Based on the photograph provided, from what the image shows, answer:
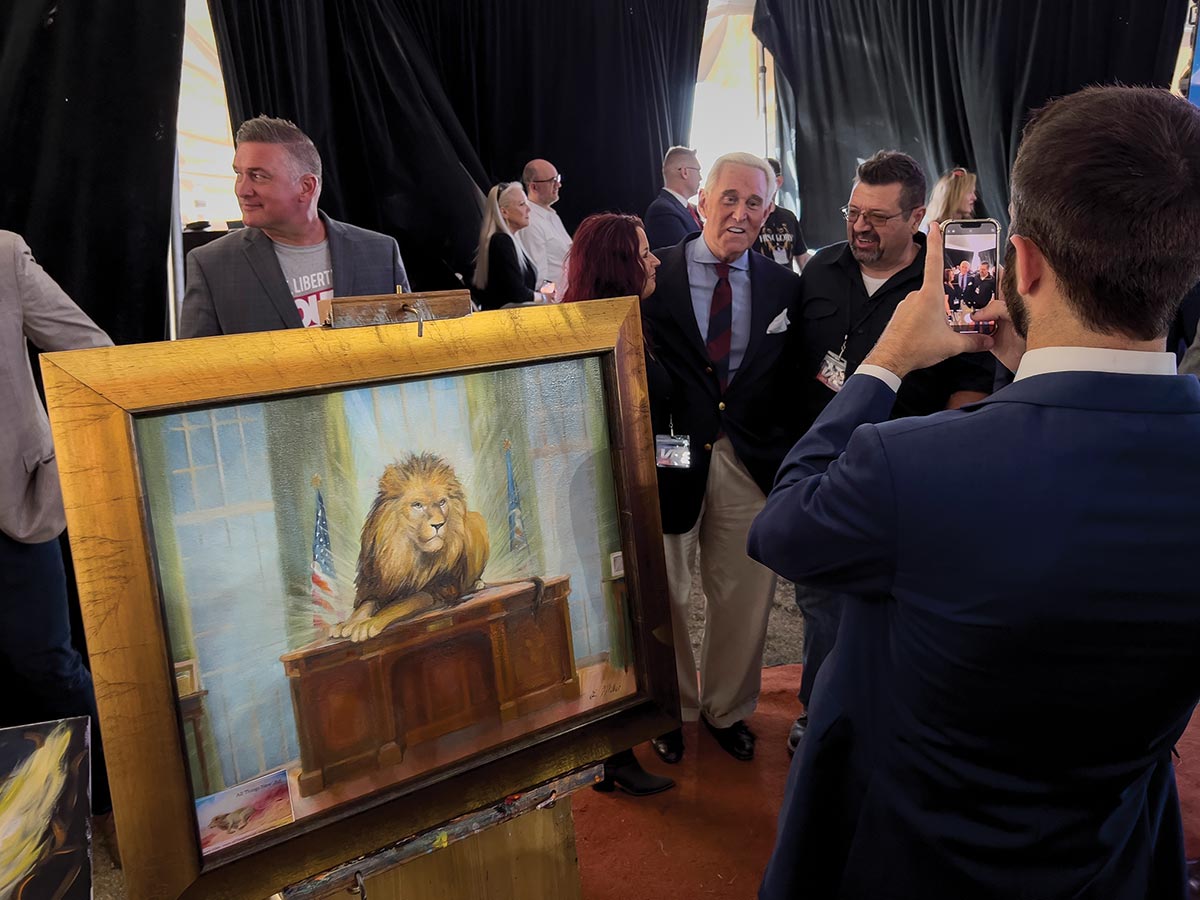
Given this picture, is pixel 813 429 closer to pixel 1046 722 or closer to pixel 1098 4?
pixel 1046 722

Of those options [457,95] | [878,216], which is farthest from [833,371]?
[457,95]

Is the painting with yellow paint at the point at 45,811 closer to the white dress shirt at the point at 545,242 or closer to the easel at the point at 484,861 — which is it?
the easel at the point at 484,861

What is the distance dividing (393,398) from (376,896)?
74cm

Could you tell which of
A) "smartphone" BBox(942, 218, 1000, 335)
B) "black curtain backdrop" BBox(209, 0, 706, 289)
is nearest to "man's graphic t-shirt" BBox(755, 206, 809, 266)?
"black curtain backdrop" BBox(209, 0, 706, 289)

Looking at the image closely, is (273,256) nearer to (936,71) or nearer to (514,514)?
(514,514)

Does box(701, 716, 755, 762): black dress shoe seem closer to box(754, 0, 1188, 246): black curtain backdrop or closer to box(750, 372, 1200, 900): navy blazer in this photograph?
box(750, 372, 1200, 900): navy blazer

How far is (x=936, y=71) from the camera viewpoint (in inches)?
245

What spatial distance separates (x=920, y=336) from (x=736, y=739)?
176 cm

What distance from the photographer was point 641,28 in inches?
258

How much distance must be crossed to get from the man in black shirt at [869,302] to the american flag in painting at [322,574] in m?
1.47

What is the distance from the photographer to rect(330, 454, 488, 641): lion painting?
1.17 m

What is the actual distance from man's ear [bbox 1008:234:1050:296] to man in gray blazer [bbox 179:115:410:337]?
157 cm

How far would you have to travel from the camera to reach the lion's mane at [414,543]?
1176mm

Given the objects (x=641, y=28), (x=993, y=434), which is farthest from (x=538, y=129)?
(x=993, y=434)
